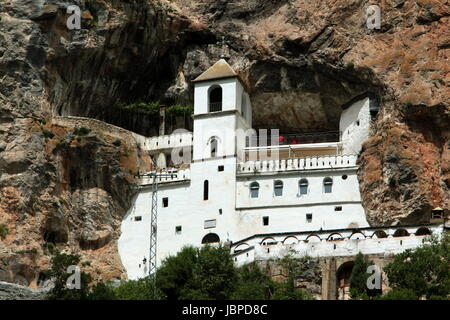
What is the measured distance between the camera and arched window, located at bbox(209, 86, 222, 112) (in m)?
81.8

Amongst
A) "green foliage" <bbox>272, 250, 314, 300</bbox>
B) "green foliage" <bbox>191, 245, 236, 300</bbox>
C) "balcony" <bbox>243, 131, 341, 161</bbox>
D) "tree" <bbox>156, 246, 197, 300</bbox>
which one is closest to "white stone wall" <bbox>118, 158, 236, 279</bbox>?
"balcony" <bbox>243, 131, 341, 161</bbox>

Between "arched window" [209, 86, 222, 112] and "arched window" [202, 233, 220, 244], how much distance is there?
8487 millimetres

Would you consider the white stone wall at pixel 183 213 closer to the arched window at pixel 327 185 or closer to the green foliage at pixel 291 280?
the arched window at pixel 327 185

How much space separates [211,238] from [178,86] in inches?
482

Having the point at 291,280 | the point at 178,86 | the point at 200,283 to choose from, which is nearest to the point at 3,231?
the point at 200,283

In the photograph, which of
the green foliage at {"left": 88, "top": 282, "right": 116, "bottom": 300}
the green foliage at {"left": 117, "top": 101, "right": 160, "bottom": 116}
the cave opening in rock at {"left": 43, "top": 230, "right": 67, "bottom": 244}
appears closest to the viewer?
the green foliage at {"left": 88, "top": 282, "right": 116, "bottom": 300}

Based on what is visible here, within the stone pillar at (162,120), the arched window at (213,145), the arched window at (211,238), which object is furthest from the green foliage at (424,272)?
the stone pillar at (162,120)

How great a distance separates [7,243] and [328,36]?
900 inches

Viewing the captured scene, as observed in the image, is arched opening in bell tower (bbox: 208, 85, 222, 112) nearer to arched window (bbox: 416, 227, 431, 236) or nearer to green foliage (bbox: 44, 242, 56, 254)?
green foliage (bbox: 44, 242, 56, 254)

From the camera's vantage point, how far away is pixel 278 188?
78.2 metres

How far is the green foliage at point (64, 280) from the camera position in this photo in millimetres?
65812

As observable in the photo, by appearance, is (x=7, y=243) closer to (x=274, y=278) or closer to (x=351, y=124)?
(x=274, y=278)

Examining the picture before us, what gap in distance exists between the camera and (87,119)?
268 feet
